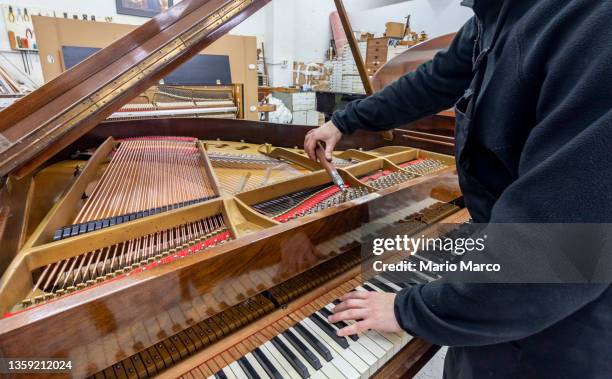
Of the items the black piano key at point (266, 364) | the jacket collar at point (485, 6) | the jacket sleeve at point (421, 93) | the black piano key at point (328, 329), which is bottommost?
the black piano key at point (266, 364)

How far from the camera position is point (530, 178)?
650 millimetres

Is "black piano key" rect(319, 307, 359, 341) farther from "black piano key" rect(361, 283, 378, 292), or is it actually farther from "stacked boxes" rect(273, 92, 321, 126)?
"stacked boxes" rect(273, 92, 321, 126)

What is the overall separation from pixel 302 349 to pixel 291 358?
0.06m

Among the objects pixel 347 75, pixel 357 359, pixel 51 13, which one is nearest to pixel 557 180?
pixel 357 359

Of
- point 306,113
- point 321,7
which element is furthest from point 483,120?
point 321,7

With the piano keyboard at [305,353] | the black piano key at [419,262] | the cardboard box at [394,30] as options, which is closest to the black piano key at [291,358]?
the piano keyboard at [305,353]

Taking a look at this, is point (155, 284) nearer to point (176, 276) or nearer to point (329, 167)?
point (176, 276)

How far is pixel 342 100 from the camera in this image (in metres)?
6.57

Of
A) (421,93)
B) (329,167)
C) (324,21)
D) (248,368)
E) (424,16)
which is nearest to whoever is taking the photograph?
(248,368)

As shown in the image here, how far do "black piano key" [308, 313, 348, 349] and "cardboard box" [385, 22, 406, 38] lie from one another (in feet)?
33.2

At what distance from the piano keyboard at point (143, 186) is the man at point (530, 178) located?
3.64 feet

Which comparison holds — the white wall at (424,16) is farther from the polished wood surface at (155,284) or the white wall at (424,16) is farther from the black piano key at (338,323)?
the black piano key at (338,323)

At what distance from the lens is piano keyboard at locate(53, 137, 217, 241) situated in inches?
61.9

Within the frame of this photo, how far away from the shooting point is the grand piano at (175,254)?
3.19 feet
